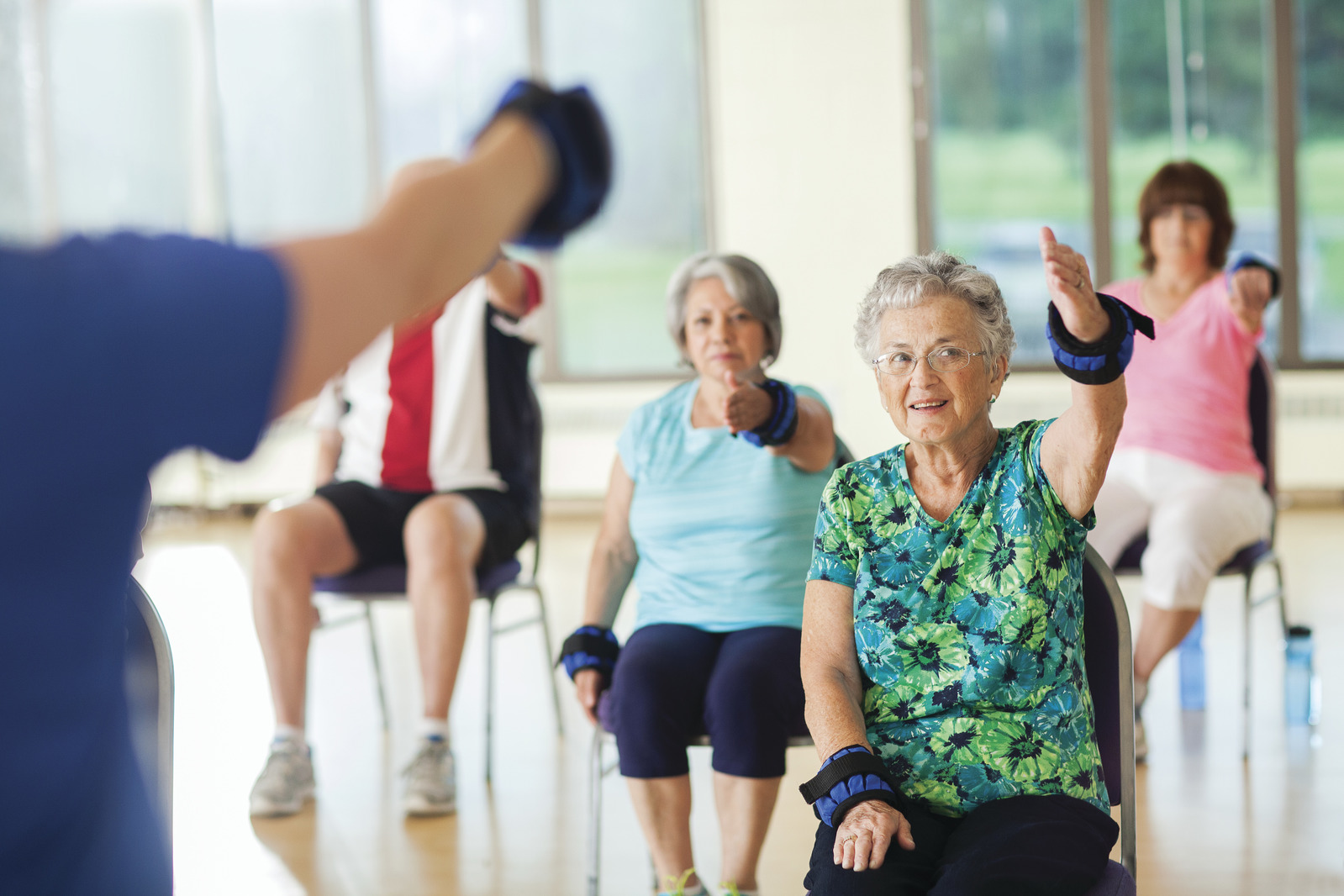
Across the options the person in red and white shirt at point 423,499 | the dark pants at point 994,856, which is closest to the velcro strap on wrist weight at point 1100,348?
the dark pants at point 994,856

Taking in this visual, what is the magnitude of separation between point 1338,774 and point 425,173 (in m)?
2.79

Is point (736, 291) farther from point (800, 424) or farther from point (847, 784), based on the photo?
point (847, 784)

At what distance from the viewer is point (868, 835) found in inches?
55.7

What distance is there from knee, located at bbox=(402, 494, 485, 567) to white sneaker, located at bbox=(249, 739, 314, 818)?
501 millimetres

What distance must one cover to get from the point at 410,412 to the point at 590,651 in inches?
46.4

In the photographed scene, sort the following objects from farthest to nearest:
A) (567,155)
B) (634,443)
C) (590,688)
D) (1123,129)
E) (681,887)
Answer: (1123,129) → (634,443) → (590,688) → (681,887) → (567,155)

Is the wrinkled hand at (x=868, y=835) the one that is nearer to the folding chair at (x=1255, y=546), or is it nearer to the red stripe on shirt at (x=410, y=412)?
the folding chair at (x=1255, y=546)

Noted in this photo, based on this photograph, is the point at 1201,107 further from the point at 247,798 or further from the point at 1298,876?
the point at 247,798

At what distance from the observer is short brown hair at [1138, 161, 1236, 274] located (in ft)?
10.6

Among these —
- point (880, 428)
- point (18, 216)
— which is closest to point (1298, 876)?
point (880, 428)

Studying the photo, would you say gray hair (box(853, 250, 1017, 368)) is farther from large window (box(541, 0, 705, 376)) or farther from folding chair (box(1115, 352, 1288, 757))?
large window (box(541, 0, 705, 376))

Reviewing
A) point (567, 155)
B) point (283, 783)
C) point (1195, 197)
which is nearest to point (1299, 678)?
point (1195, 197)

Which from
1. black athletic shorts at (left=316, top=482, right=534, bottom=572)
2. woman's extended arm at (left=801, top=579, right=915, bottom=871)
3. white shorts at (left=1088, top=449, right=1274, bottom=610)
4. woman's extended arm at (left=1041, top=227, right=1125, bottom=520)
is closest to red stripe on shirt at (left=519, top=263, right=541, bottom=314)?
black athletic shorts at (left=316, top=482, right=534, bottom=572)

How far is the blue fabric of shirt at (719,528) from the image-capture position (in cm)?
220
